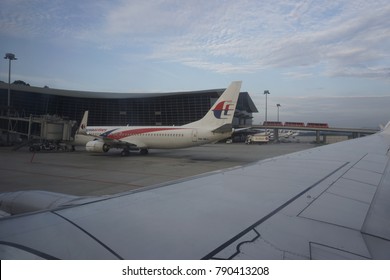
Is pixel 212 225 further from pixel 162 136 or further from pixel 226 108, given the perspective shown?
pixel 162 136

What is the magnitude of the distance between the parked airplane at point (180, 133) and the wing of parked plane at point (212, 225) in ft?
56.0

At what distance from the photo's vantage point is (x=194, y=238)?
66.4 inches

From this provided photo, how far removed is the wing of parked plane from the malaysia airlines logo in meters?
17.5

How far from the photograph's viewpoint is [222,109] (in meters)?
20.7

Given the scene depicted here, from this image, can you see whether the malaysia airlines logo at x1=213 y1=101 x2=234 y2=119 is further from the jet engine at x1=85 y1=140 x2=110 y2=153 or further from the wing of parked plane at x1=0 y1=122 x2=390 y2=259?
the wing of parked plane at x1=0 y1=122 x2=390 y2=259

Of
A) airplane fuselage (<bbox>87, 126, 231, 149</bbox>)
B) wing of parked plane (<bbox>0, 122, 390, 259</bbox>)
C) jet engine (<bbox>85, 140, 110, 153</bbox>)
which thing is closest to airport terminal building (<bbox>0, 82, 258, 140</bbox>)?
airplane fuselage (<bbox>87, 126, 231, 149</bbox>)

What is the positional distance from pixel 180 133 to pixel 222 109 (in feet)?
12.4

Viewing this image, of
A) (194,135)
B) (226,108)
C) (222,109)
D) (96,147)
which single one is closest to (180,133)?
(194,135)

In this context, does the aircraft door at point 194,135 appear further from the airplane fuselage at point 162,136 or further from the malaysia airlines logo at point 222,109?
the malaysia airlines logo at point 222,109

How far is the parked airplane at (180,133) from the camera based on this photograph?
67.0 ft

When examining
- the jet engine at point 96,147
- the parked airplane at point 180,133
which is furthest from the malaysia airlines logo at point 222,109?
the jet engine at point 96,147

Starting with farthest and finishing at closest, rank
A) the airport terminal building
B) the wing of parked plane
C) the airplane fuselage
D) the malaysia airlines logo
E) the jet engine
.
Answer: the airport terminal building < the jet engine < the airplane fuselage < the malaysia airlines logo < the wing of parked plane

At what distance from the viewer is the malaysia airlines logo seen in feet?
67.3
